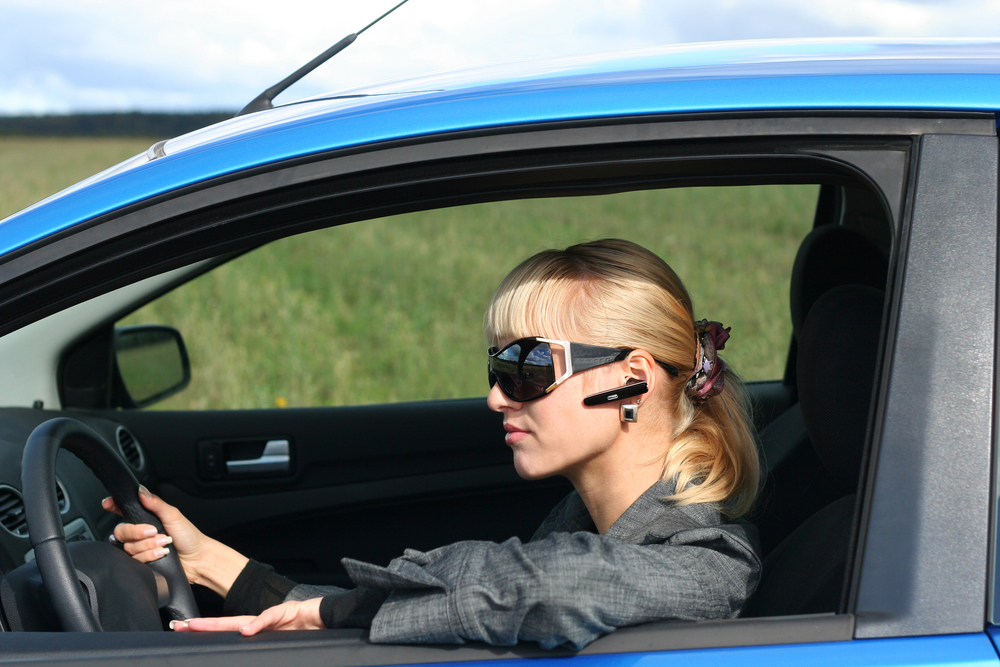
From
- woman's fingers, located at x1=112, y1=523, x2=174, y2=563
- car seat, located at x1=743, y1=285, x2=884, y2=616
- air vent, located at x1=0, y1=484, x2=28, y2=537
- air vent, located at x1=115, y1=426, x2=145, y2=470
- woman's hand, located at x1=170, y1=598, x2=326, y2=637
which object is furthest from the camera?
air vent, located at x1=115, y1=426, x2=145, y2=470

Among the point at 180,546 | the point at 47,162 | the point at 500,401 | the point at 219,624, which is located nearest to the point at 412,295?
the point at 180,546

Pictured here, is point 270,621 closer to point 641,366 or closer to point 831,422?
point 641,366

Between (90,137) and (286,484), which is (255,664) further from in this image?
(90,137)

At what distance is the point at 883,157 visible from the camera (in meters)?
1.05

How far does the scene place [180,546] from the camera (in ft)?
5.45

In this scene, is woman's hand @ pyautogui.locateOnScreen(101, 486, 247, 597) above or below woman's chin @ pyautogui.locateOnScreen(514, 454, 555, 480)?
below

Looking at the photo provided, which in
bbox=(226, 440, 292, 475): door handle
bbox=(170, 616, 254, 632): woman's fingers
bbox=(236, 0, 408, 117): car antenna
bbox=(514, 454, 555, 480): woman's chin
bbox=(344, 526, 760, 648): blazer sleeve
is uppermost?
bbox=(236, 0, 408, 117): car antenna

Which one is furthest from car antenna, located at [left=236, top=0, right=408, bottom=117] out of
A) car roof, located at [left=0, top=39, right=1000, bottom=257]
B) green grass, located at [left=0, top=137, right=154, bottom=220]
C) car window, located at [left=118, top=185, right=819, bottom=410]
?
green grass, located at [left=0, top=137, right=154, bottom=220]

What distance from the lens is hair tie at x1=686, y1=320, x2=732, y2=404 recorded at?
4.65 feet

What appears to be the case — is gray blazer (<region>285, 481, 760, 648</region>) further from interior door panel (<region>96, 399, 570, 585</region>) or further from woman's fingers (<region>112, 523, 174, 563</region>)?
interior door panel (<region>96, 399, 570, 585</region>)

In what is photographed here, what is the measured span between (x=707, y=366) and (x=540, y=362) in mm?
302

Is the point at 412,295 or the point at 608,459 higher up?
the point at 412,295

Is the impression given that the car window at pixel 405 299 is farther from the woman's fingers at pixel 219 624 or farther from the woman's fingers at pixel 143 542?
the woman's fingers at pixel 219 624

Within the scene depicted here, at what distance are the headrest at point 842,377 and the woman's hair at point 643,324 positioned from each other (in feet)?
0.44
